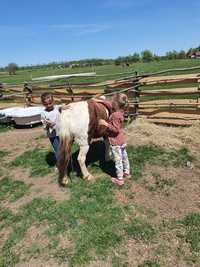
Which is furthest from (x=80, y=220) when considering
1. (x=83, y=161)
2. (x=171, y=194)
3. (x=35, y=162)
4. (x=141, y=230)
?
(x=35, y=162)

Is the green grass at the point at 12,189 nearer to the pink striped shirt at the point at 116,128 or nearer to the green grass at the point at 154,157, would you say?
the pink striped shirt at the point at 116,128

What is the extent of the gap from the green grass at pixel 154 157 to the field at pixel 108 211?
2 cm

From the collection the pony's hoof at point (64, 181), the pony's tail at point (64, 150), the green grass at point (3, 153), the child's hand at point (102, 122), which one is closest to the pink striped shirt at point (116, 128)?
the child's hand at point (102, 122)

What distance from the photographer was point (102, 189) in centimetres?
500

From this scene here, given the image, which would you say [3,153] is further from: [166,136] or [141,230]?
[141,230]

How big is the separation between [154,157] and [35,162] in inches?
97.6

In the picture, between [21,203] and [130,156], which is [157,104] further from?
[21,203]

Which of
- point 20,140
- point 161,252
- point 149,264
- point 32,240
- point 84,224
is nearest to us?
point 149,264

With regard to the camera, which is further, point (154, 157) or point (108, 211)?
point (154, 157)

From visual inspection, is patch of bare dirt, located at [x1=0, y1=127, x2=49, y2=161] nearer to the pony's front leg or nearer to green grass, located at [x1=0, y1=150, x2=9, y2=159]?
green grass, located at [x1=0, y1=150, x2=9, y2=159]

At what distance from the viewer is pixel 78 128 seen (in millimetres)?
5074

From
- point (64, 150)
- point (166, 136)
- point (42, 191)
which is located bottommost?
point (42, 191)

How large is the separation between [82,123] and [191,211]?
6.82 feet

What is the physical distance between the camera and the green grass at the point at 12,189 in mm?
5359
